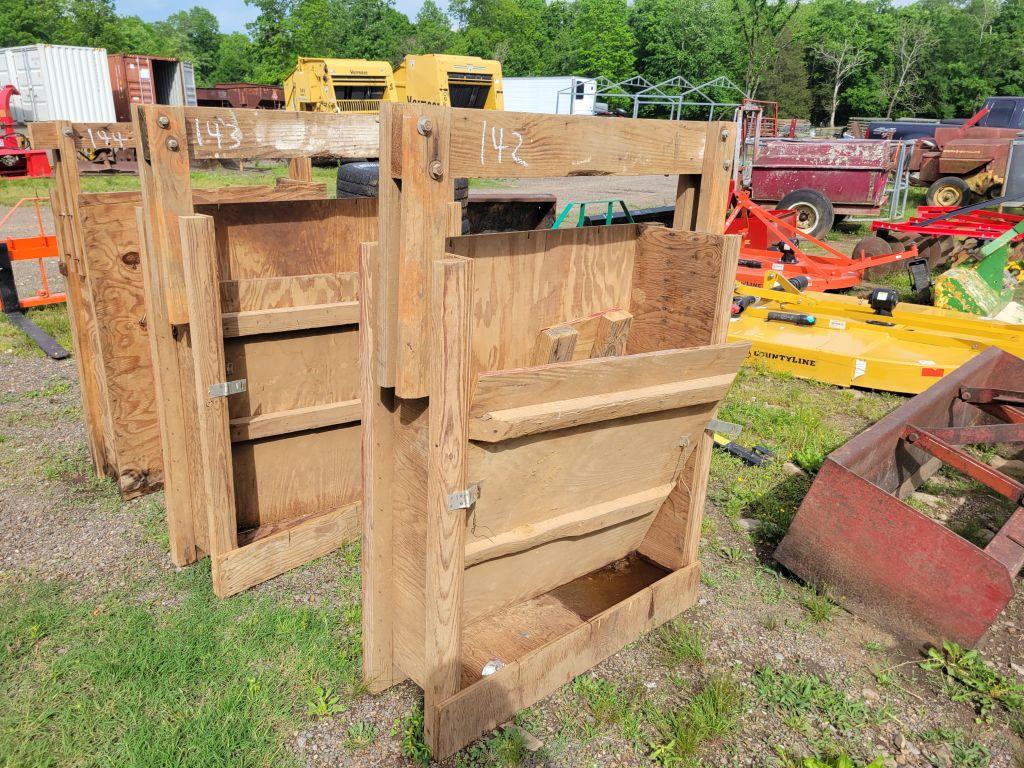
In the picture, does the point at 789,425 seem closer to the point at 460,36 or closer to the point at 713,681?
the point at 713,681

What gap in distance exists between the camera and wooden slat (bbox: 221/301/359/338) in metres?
3.31

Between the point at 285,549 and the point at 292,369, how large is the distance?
2.86 feet

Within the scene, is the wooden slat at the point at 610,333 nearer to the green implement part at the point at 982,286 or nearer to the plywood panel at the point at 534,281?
the plywood panel at the point at 534,281

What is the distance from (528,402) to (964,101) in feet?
224

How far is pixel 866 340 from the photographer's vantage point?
6465 millimetres

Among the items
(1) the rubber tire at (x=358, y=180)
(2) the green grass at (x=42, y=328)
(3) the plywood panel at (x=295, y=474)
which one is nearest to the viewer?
(3) the plywood panel at (x=295, y=474)

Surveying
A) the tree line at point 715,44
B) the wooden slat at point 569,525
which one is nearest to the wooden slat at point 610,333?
the wooden slat at point 569,525

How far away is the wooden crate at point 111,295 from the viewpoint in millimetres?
3756

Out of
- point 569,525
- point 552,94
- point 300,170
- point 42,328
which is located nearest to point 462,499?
point 569,525

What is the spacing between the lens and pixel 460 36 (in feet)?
269

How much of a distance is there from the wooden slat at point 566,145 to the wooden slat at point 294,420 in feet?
6.04

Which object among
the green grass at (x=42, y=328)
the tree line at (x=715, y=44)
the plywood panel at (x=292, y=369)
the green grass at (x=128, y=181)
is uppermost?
the tree line at (x=715, y=44)

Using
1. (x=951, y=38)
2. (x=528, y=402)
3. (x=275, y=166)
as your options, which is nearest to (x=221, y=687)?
(x=528, y=402)

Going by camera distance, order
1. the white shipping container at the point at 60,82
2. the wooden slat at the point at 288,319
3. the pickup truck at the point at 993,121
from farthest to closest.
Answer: the white shipping container at the point at 60,82 < the pickup truck at the point at 993,121 < the wooden slat at the point at 288,319
